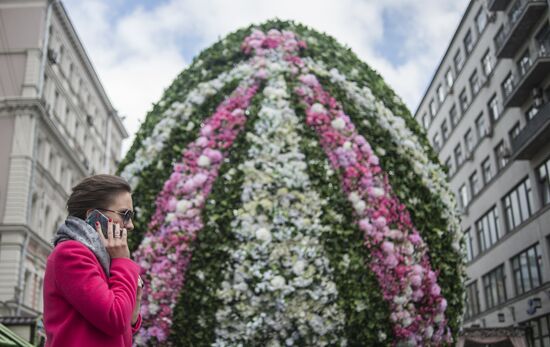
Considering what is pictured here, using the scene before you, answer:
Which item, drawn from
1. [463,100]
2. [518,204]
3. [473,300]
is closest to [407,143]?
[518,204]

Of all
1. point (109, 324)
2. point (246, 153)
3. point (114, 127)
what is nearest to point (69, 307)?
point (109, 324)

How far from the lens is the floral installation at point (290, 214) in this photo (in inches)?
193

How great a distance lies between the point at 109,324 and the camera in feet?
8.02

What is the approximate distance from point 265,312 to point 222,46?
301 cm

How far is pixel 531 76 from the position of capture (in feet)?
89.0

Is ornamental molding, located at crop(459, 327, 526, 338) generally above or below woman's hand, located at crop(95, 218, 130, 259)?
above

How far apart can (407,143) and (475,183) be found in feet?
111

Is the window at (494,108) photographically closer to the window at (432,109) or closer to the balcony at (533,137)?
the balcony at (533,137)

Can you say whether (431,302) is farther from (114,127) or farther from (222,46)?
(114,127)

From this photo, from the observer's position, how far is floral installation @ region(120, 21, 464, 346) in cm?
491

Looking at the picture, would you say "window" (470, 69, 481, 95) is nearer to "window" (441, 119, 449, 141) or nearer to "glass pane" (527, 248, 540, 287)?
"window" (441, 119, 449, 141)

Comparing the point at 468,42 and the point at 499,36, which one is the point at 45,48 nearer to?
the point at 499,36

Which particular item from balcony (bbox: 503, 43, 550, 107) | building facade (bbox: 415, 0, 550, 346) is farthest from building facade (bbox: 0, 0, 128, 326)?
balcony (bbox: 503, 43, 550, 107)

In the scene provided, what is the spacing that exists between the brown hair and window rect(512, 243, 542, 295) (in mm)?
27965
